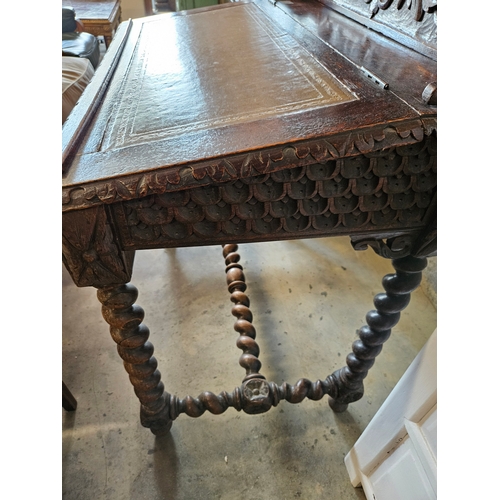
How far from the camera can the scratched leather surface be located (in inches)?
22.5

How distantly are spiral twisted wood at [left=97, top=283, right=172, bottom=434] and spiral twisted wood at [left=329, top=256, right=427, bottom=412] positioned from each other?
453 millimetres

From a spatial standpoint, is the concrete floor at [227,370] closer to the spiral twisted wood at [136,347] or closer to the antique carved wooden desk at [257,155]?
the spiral twisted wood at [136,347]

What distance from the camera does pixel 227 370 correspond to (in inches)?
47.7

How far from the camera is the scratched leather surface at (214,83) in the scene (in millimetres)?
571

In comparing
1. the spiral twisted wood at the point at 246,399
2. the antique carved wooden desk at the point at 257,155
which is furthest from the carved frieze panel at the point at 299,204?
the spiral twisted wood at the point at 246,399

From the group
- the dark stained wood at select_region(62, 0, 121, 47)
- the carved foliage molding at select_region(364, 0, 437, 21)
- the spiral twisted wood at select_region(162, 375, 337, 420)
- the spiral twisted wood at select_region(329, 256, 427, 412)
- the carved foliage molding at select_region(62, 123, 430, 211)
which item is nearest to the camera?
the carved foliage molding at select_region(62, 123, 430, 211)

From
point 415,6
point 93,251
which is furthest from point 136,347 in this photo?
point 415,6

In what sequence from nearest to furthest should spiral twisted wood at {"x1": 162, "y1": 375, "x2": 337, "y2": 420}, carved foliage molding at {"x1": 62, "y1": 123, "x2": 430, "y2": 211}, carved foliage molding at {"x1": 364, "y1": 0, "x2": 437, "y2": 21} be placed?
carved foliage molding at {"x1": 62, "y1": 123, "x2": 430, "y2": 211}
carved foliage molding at {"x1": 364, "y1": 0, "x2": 437, "y2": 21}
spiral twisted wood at {"x1": 162, "y1": 375, "x2": 337, "y2": 420}

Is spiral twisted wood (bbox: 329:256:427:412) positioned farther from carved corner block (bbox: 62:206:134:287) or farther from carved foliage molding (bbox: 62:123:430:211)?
carved corner block (bbox: 62:206:134:287)

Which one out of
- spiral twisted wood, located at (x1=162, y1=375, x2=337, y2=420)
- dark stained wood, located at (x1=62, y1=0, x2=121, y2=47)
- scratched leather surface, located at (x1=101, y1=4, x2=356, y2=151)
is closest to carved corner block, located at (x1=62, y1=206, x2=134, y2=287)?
scratched leather surface, located at (x1=101, y1=4, x2=356, y2=151)

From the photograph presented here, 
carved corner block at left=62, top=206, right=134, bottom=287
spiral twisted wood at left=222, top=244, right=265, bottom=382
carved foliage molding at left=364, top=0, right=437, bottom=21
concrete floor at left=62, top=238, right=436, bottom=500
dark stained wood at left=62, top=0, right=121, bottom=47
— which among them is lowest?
concrete floor at left=62, top=238, right=436, bottom=500

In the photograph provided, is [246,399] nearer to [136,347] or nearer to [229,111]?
[136,347]

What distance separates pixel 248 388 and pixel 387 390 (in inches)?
18.1
